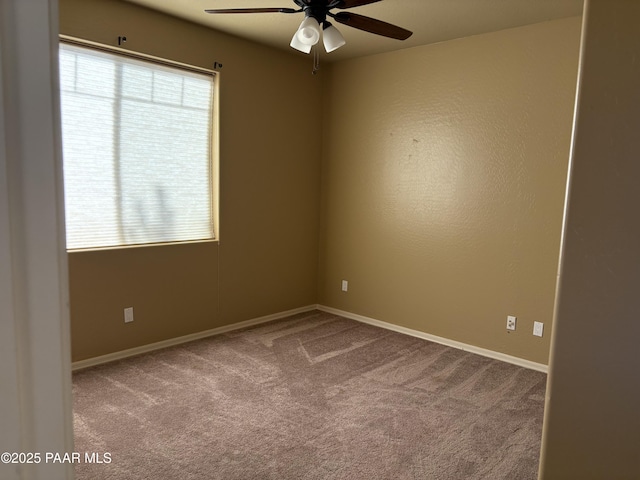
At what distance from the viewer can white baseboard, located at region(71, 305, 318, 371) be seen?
3496 millimetres

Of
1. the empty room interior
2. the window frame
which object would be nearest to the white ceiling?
the empty room interior

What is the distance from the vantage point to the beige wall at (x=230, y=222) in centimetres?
346

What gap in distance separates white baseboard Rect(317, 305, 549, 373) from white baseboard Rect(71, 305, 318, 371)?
0.47 m

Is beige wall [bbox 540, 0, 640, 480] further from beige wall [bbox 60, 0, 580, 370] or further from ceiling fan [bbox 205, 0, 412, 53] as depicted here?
beige wall [bbox 60, 0, 580, 370]

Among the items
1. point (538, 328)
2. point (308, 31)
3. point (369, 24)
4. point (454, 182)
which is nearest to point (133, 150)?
point (308, 31)

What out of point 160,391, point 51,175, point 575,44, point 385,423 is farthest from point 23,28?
point 575,44

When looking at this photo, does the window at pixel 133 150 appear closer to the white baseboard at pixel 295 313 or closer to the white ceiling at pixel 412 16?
the white ceiling at pixel 412 16

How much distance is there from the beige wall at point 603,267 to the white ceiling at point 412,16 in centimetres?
291

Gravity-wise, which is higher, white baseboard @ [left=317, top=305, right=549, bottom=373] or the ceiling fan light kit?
the ceiling fan light kit

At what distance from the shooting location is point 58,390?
0.49 meters

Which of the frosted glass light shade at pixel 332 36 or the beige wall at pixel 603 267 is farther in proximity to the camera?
the frosted glass light shade at pixel 332 36

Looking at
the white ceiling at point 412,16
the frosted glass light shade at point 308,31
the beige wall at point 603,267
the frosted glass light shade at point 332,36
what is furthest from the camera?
the white ceiling at point 412,16

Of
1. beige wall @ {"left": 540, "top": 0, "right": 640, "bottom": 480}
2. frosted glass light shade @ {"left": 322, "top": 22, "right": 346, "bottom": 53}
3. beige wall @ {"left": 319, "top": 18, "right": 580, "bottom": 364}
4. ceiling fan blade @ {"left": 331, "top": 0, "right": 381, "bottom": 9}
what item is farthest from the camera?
beige wall @ {"left": 319, "top": 18, "right": 580, "bottom": 364}

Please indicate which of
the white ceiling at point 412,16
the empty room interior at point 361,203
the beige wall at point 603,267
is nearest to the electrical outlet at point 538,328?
the empty room interior at point 361,203
